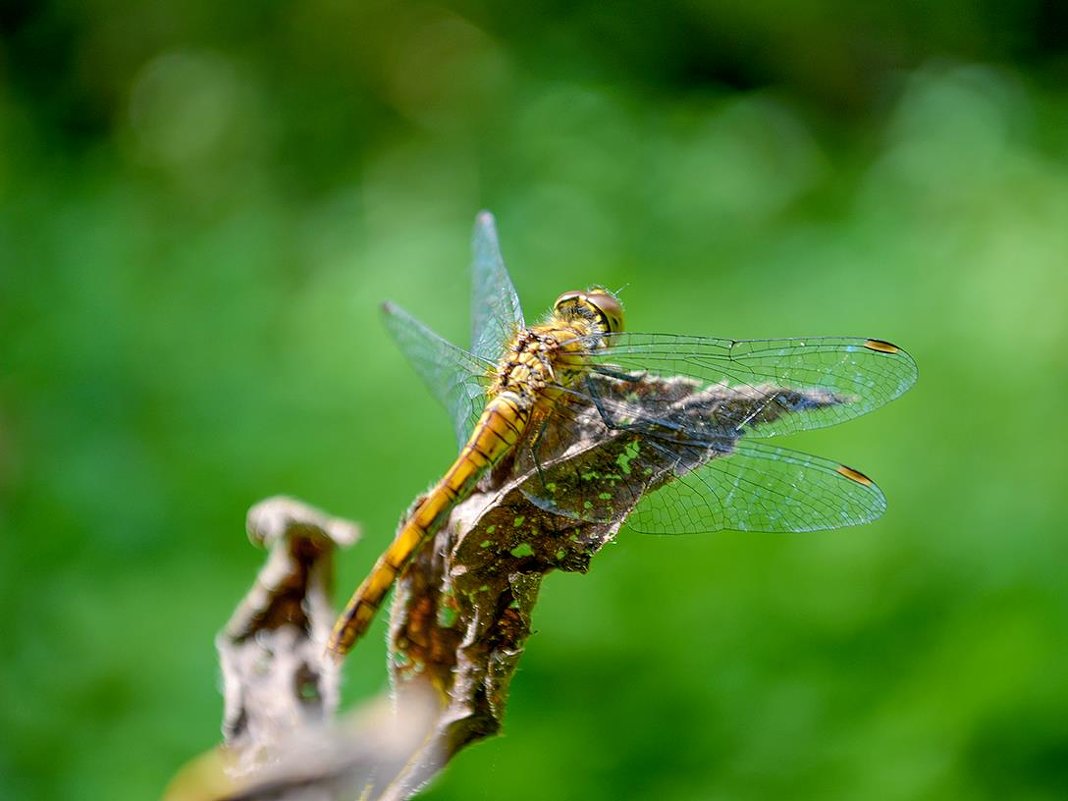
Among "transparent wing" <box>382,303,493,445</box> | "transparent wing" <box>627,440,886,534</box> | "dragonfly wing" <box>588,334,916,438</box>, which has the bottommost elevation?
"transparent wing" <box>627,440,886,534</box>

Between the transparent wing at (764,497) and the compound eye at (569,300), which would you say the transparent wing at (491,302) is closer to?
the compound eye at (569,300)

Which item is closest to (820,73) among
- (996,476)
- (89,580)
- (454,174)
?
(454,174)

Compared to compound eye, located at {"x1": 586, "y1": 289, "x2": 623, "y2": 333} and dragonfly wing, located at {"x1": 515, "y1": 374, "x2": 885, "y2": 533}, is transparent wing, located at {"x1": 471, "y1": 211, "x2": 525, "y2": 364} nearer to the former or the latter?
compound eye, located at {"x1": 586, "y1": 289, "x2": 623, "y2": 333}

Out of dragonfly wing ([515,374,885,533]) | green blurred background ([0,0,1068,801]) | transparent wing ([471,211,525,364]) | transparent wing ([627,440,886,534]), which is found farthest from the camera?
green blurred background ([0,0,1068,801])

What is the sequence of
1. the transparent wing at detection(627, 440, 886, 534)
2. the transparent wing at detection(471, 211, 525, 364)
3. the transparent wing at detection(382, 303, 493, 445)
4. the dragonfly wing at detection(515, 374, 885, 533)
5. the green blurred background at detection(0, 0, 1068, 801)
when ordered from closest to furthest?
the dragonfly wing at detection(515, 374, 885, 533), the transparent wing at detection(627, 440, 886, 534), the transparent wing at detection(382, 303, 493, 445), the transparent wing at detection(471, 211, 525, 364), the green blurred background at detection(0, 0, 1068, 801)

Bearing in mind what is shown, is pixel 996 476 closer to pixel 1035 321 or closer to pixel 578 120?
pixel 1035 321

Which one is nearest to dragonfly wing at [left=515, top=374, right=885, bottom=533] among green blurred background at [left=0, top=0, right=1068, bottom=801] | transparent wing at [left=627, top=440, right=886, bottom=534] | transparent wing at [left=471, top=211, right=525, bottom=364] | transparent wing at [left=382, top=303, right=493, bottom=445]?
transparent wing at [left=627, top=440, right=886, bottom=534]

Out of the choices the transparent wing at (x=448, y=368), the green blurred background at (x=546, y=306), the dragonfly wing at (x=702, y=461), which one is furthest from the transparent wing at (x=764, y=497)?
the green blurred background at (x=546, y=306)
